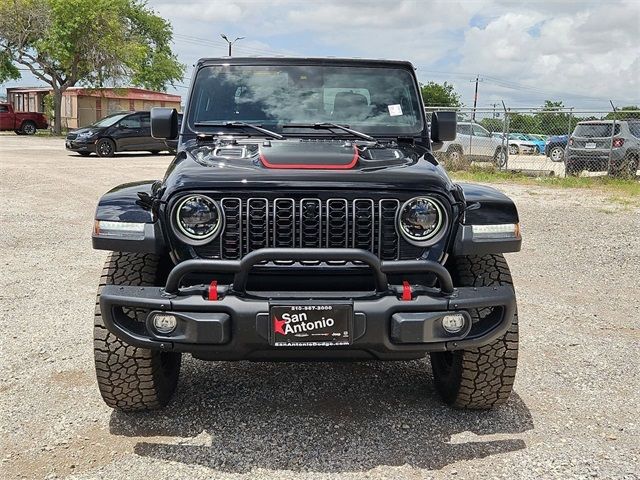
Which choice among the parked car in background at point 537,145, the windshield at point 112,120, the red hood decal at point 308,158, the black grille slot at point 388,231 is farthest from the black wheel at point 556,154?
the black grille slot at point 388,231

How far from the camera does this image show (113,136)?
21.0 metres

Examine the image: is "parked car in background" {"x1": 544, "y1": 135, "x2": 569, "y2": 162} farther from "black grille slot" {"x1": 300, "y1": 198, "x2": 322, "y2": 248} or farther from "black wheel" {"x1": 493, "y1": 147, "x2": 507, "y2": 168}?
"black grille slot" {"x1": 300, "y1": 198, "x2": 322, "y2": 248}

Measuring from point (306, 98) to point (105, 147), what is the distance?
1821 centimetres

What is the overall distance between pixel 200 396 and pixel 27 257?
426 cm

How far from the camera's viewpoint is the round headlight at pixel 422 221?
3064 millimetres

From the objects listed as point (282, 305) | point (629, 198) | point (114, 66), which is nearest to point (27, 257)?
point (282, 305)

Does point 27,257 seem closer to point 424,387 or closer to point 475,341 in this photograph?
point 424,387

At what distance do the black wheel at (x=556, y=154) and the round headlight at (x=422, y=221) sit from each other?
65.9 feet

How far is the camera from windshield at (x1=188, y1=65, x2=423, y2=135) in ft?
13.6

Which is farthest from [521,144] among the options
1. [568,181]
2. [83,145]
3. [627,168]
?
[83,145]

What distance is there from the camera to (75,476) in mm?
2920

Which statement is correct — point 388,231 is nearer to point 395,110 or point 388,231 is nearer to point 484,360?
point 484,360

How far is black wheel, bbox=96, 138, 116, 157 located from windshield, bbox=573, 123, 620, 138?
13855mm

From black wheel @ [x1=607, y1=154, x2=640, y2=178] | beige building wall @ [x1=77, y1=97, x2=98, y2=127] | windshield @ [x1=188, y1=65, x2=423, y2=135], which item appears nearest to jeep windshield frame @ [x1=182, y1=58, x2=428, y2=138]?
windshield @ [x1=188, y1=65, x2=423, y2=135]
